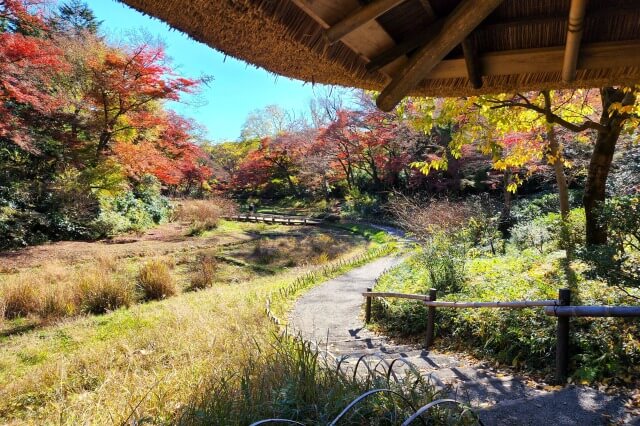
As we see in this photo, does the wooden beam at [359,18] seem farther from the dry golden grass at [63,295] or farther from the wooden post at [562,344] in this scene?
the dry golden grass at [63,295]

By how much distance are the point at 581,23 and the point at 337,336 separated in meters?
5.48

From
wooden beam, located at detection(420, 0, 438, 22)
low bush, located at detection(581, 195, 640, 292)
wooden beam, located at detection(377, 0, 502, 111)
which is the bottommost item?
low bush, located at detection(581, 195, 640, 292)

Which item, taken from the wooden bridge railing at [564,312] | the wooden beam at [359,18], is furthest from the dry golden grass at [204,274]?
the wooden beam at [359,18]

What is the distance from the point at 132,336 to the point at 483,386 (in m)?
5.27

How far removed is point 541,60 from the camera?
2176 millimetres

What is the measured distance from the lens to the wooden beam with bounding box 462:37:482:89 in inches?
82.9

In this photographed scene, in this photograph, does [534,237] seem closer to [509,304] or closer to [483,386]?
[509,304]

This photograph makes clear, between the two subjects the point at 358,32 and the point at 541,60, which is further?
the point at 541,60

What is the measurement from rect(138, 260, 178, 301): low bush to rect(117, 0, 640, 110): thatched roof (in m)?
8.43

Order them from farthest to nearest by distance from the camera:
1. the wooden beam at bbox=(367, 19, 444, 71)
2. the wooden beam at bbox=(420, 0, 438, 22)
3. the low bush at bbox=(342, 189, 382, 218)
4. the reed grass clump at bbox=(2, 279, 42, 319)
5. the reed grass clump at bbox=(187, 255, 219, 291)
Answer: the low bush at bbox=(342, 189, 382, 218)
the reed grass clump at bbox=(187, 255, 219, 291)
the reed grass clump at bbox=(2, 279, 42, 319)
the wooden beam at bbox=(367, 19, 444, 71)
the wooden beam at bbox=(420, 0, 438, 22)

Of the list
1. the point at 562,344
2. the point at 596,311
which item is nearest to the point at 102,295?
the point at 562,344

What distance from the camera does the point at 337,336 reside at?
6.29 meters

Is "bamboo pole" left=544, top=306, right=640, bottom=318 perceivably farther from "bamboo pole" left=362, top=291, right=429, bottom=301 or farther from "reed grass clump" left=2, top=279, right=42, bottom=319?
"reed grass clump" left=2, top=279, right=42, bottom=319

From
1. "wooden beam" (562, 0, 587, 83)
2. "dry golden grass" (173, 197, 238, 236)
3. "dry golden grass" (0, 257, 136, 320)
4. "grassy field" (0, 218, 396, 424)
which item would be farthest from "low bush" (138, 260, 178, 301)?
"dry golden grass" (173, 197, 238, 236)
